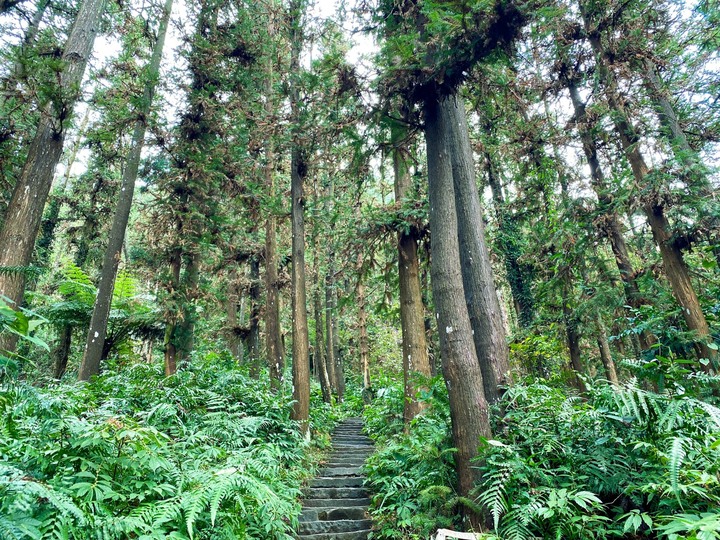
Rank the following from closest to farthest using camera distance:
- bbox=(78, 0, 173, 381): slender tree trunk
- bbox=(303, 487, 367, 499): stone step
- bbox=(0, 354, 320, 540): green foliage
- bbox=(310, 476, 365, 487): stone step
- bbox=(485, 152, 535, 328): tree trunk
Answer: bbox=(0, 354, 320, 540): green foliage, bbox=(303, 487, 367, 499): stone step, bbox=(310, 476, 365, 487): stone step, bbox=(78, 0, 173, 381): slender tree trunk, bbox=(485, 152, 535, 328): tree trunk

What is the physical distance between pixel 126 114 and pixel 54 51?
1.73 metres

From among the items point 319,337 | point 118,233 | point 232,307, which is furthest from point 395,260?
point 319,337

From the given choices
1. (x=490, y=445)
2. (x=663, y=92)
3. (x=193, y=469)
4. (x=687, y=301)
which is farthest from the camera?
(x=663, y=92)

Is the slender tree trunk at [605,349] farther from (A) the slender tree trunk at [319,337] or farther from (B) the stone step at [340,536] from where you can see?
(A) the slender tree trunk at [319,337]

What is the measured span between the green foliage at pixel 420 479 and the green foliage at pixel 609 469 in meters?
0.78

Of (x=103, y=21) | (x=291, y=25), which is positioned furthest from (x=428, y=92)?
(x=103, y=21)

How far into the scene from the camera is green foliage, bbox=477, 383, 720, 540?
2891 mm

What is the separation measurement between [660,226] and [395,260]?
5899mm

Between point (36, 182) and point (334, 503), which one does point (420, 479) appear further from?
point (36, 182)

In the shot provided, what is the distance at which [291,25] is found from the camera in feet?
33.8

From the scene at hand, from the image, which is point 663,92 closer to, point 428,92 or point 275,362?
point 428,92

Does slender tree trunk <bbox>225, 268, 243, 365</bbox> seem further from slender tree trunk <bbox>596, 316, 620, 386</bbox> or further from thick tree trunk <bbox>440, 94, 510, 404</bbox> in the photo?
slender tree trunk <bbox>596, 316, 620, 386</bbox>

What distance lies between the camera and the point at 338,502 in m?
6.93

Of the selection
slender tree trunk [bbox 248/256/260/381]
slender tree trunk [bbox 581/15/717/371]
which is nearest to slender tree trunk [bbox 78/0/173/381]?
slender tree trunk [bbox 248/256/260/381]
